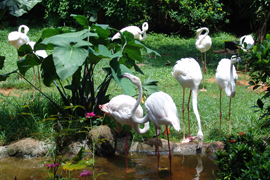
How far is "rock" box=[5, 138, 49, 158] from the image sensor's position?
390 centimetres

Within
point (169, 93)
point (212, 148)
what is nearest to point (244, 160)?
point (212, 148)

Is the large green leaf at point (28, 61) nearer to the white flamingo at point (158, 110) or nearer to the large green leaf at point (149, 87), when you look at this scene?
the white flamingo at point (158, 110)

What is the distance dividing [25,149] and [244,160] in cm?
284

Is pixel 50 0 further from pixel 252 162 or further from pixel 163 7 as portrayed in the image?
pixel 252 162

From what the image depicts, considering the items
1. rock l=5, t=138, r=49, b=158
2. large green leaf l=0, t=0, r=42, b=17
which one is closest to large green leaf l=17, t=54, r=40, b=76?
rock l=5, t=138, r=49, b=158

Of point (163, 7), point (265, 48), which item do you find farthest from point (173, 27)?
point (265, 48)

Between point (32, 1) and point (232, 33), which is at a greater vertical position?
point (32, 1)

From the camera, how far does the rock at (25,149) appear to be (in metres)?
3.90

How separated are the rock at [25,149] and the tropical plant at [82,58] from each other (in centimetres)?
59

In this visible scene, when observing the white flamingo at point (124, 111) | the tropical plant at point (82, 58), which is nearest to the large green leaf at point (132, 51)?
the tropical plant at point (82, 58)

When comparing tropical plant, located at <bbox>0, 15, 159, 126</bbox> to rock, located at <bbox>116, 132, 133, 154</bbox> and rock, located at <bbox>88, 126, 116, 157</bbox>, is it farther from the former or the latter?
rock, located at <bbox>116, 132, 133, 154</bbox>

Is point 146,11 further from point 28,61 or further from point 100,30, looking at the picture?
point 28,61

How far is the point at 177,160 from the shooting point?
3992 mm

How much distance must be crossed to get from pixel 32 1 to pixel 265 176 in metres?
10.5
